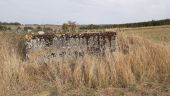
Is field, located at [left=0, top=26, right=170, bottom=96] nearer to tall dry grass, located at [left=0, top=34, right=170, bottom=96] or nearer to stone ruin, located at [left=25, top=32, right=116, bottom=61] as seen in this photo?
tall dry grass, located at [left=0, top=34, right=170, bottom=96]

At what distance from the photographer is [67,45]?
9.29m

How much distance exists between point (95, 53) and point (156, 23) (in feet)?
152

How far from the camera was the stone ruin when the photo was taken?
8.90 m

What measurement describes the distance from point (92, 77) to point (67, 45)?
107 inches

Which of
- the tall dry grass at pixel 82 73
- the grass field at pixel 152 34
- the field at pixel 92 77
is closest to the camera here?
the field at pixel 92 77

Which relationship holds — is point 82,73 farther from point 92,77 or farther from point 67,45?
point 67,45

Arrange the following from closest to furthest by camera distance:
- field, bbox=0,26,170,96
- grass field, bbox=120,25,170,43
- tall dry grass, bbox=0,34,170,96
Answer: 1. field, bbox=0,26,170,96
2. tall dry grass, bbox=0,34,170,96
3. grass field, bbox=120,25,170,43

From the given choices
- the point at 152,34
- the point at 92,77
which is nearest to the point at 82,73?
the point at 92,77

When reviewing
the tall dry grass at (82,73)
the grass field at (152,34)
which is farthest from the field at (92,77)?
the grass field at (152,34)

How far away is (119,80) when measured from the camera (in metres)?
6.86

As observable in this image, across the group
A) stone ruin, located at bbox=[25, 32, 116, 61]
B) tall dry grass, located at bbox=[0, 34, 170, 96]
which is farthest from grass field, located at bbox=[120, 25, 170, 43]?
tall dry grass, located at bbox=[0, 34, 170, 96]

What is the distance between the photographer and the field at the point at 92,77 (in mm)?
6328

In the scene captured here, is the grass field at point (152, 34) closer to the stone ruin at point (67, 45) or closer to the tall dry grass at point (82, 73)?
the stone ruin at point (67, 45)

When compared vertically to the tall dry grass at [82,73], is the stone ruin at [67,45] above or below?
above
